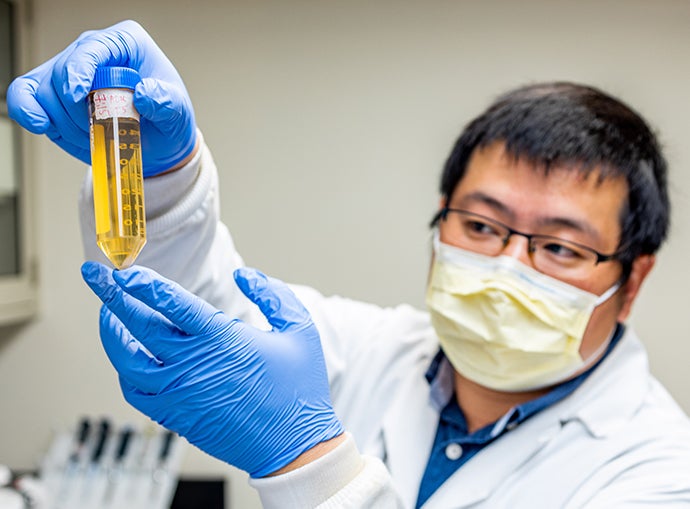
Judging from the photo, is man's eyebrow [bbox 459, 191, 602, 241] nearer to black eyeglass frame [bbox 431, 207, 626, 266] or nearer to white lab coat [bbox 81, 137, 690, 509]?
black eyeglass frame [bbox 431, 207, 626, 266]

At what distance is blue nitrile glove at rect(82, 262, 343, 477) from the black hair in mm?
609

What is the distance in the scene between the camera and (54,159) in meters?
2.27

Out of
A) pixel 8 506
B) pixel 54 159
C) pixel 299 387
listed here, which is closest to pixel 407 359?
pixel 299 387

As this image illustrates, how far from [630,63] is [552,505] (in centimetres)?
145

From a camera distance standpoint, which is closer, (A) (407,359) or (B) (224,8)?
(A) (407,359)

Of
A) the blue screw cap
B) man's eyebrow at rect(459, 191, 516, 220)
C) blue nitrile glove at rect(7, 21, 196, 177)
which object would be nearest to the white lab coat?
blue nitrile glove at rect(7, 21, 196, 177)

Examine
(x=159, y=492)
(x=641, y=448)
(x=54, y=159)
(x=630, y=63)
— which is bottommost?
(x=159, y=492)

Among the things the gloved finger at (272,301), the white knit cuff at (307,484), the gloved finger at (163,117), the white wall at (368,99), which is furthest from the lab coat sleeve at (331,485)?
the white wall at (368,99)

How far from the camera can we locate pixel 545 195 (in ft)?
3.83

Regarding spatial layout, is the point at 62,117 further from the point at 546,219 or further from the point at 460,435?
the point at 460,435

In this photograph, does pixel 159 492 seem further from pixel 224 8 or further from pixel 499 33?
Answer: pixel 499 33

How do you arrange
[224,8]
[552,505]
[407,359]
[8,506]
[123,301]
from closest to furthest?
[123,301]
[552,505]
[407,359]
[8,506]
[224,8]

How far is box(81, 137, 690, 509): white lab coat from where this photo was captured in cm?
91

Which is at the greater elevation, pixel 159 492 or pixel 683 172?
pixel 683 172
